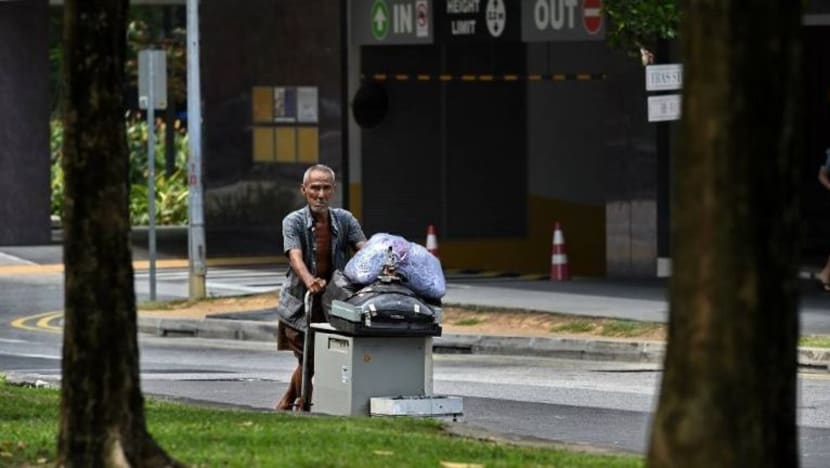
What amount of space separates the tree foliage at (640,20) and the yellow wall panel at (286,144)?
1008 centimetres

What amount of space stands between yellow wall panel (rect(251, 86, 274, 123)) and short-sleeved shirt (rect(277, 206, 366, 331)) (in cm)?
1821

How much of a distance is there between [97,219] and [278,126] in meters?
23.5

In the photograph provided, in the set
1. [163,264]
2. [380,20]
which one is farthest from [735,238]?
[163,264]

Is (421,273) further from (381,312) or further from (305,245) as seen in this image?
(305,245)

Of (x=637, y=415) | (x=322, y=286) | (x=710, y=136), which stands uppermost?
(x=710, y=136)

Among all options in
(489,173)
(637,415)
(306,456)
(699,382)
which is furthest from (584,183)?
(699,382)

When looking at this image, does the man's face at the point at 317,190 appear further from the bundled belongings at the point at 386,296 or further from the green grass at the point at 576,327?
the green grass at the point at 576,327

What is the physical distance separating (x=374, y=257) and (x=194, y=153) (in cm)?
1232

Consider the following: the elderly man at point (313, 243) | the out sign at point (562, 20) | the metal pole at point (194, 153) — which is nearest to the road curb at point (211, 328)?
the metal pole at point (194, 153)

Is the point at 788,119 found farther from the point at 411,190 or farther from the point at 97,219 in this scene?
the point at 411,190

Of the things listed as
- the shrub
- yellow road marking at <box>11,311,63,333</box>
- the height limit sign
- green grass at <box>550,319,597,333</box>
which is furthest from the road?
the shrub

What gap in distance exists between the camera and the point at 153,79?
2433 cm

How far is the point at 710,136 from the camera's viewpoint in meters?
5.91

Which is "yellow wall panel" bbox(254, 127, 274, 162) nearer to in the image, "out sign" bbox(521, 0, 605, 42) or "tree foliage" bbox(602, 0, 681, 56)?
"out sign" bbox(521, 0, 605, 42)
